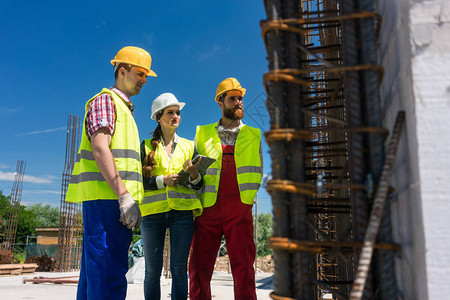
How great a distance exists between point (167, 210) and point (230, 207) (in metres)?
0.55

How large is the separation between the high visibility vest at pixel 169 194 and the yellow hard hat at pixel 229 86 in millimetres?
668

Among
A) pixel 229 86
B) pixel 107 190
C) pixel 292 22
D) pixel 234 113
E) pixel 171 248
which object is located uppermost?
pixel 229 86

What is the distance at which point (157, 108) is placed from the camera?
12.0 ft

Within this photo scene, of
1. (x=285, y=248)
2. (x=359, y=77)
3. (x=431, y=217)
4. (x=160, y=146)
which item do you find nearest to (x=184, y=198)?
(x=160, y=146)

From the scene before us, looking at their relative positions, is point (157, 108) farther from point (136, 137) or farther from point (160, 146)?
point (136, 137)

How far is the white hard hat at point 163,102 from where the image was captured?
11.9 feet

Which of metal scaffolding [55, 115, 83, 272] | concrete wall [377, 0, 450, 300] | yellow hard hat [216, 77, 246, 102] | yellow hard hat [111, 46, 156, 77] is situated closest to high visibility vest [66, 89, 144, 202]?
yellow hard hat [111, 46, 156, 77]

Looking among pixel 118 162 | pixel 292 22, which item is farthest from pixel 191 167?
pixel 292 22

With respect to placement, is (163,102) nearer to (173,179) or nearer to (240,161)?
(173,179)

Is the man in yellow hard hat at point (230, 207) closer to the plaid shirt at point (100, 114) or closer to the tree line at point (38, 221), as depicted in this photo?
the plaid shirt at point (100, 114)

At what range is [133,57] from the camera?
10.1 feet

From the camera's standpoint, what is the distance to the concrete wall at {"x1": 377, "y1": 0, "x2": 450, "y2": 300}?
146 centimetres

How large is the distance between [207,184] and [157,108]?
866 mm

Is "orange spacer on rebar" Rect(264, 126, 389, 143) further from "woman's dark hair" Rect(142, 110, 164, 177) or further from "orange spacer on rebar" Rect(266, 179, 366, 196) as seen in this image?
"woman's dark hair" Rect(142, 110, 164, 177)
